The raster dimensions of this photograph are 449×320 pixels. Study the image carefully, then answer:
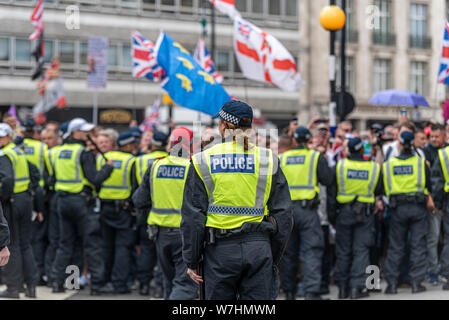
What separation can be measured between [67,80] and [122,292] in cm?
2288

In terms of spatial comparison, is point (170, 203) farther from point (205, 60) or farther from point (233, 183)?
point (205, 60)

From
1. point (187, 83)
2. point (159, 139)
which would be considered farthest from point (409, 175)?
point (159, 139)

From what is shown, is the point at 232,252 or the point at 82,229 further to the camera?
the point at 82,229

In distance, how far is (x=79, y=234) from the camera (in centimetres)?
1014

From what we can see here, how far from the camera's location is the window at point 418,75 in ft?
132

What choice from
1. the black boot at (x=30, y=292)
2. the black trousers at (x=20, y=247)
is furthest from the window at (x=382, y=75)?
the black boot at (x=30, y=292)

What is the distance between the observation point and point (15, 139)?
9.74m

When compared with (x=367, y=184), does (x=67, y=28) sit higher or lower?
higher

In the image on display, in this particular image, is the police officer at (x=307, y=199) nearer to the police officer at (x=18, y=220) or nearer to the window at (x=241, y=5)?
the police officer at (x=18, y=220)

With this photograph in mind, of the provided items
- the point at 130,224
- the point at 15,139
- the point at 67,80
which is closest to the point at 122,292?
the point at 130,224

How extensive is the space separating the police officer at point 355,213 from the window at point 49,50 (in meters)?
24.0

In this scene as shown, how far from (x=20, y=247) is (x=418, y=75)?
34.7 metres
